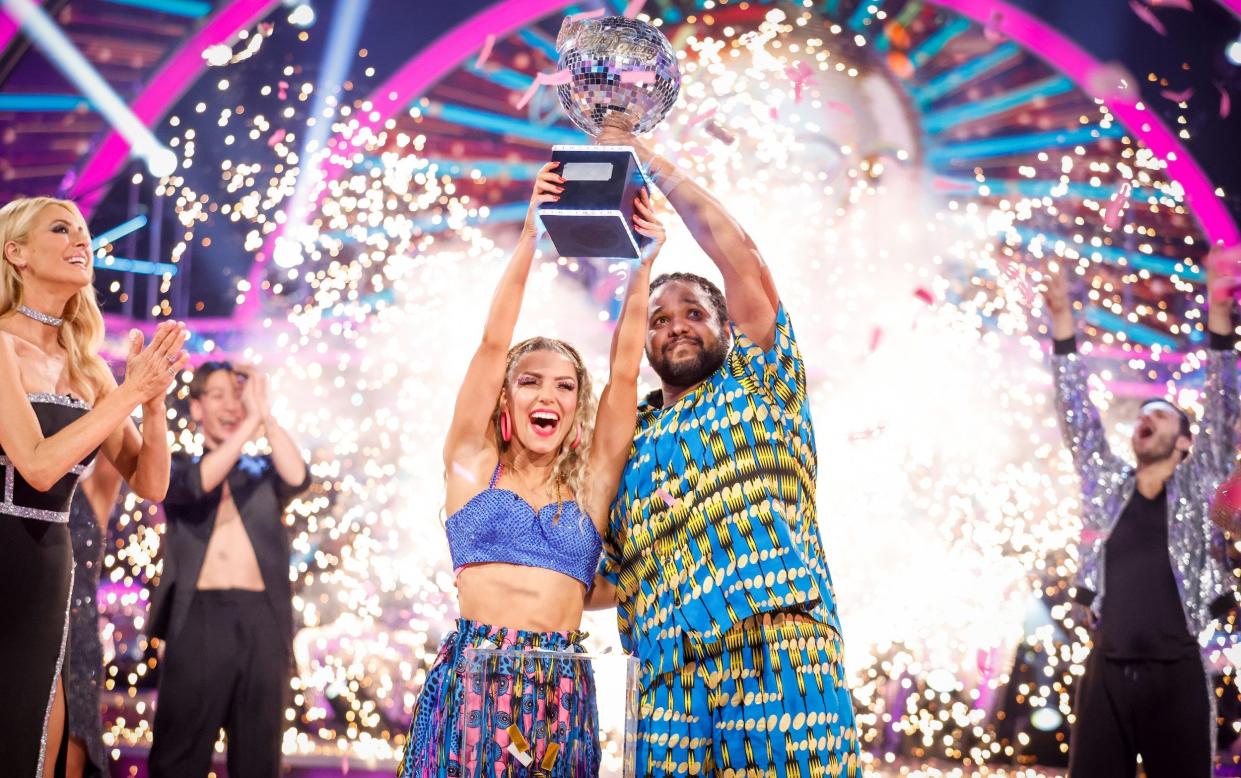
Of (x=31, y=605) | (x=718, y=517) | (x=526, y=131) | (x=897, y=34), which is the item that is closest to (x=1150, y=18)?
(x=897, y=34)

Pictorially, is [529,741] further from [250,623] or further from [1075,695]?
[1075,695]

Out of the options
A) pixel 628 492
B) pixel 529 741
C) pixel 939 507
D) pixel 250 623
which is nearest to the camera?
pixel 529 741

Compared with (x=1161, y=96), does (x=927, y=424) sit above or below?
below

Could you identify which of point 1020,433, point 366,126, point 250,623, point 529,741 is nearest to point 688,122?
point 366,126

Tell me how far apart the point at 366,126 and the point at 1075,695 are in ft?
11.8

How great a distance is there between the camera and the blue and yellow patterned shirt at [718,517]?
88.0 inches

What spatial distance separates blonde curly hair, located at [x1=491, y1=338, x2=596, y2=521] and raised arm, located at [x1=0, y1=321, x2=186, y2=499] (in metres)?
0.68

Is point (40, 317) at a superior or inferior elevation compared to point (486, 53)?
inferior

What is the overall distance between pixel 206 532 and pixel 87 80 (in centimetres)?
221

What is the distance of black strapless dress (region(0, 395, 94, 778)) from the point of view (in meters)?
2.29

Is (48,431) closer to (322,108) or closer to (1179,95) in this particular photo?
(322,108)

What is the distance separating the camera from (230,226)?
15.9 ft

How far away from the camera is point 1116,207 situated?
454 cm

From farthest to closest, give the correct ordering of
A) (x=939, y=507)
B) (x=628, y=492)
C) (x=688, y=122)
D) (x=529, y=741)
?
(x=688, y=122) → (x=939, y=507) → (x=628, y=492) → (x=529, y=741)
